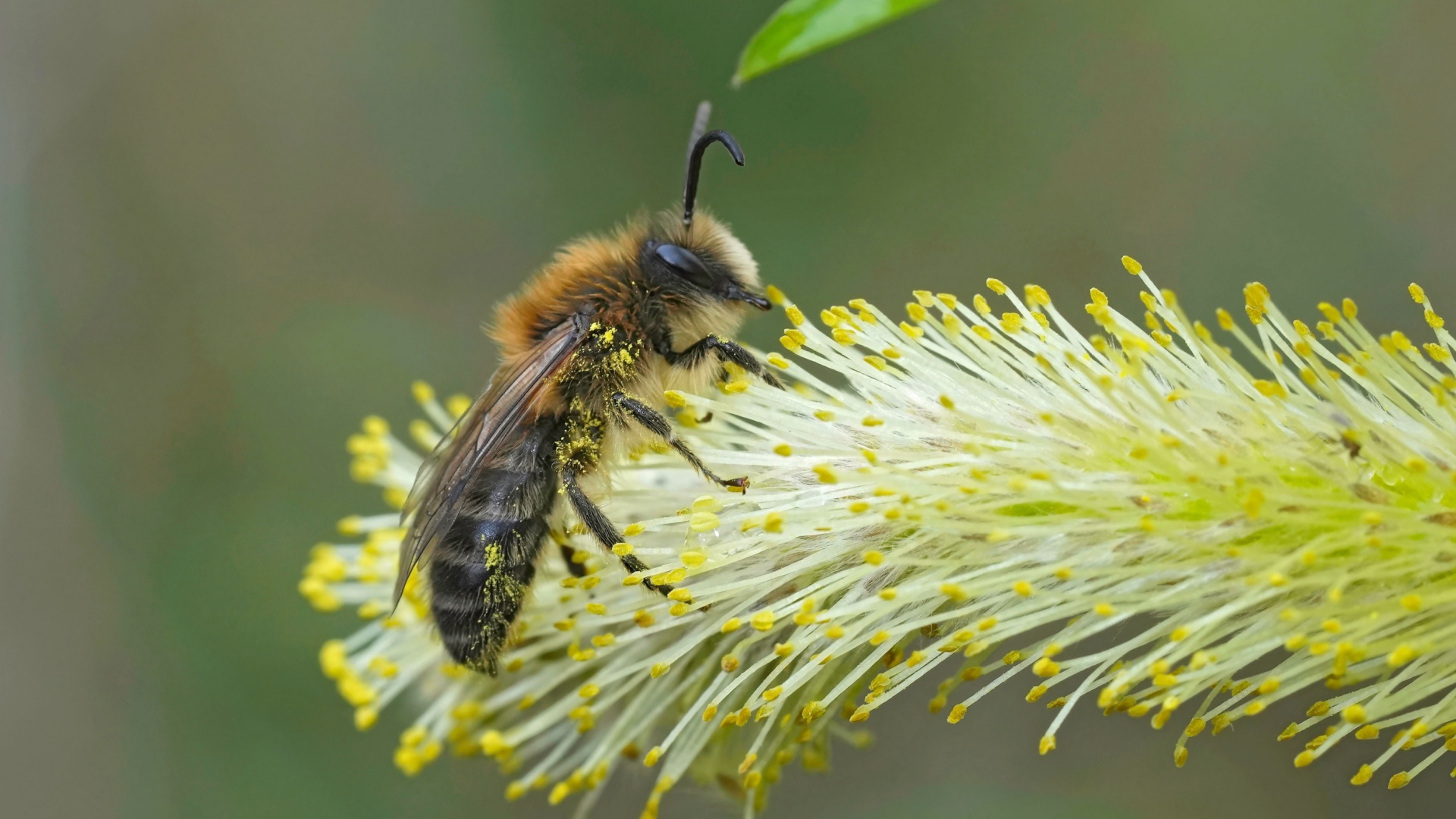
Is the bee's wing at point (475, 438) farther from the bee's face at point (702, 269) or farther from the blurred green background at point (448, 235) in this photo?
the blurred green background at point (448, 235)

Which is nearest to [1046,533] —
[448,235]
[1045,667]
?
[1045,667]

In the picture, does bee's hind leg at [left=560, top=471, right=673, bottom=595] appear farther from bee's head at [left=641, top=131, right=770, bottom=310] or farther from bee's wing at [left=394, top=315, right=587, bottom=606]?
bee's head at [left=641, top=131, right=770, bottom=310]

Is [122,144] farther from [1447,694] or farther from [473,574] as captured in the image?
[1447,694]

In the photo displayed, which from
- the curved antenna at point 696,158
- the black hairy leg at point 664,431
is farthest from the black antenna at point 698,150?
the black hairy leg at point 664,431

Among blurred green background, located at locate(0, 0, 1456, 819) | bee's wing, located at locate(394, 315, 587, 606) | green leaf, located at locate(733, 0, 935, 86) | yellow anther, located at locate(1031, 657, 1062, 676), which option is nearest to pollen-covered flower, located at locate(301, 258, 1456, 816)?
yellow anther, located at locate(1031, 657, 1062, 676)

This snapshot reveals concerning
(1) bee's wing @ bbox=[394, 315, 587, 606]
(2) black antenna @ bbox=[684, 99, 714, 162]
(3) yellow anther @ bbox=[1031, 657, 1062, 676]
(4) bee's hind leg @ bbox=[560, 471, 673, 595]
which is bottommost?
(3) yellow anther @ bbox=[1031, 657, 1062, 676]

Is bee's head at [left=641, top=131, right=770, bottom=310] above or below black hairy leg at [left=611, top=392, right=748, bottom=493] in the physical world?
above

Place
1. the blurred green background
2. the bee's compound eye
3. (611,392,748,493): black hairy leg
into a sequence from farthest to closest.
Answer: the blurred green background, the bee's compound eye, (611,392,748,493): black hairy leg
